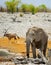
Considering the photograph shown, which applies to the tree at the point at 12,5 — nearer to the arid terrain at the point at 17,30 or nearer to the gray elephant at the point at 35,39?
the arid terrain at the point at 17,30

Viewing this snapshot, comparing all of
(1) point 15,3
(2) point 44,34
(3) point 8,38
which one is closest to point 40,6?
(1) point 15,3

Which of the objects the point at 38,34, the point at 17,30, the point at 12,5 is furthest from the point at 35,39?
the point at 12,5

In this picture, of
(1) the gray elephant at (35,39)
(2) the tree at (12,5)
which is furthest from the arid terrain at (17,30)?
(2) the tree at (12,5)

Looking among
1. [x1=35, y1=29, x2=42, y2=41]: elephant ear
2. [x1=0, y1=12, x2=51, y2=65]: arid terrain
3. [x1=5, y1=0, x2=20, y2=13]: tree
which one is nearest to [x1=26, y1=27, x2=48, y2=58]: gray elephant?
[x1=35, y1=29, x2=42, y2=41]: elephant ear

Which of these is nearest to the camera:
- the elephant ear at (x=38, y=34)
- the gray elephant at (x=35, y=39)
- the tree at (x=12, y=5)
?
the gray elephant at (x=35, y=39)

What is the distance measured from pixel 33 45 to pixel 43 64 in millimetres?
1491

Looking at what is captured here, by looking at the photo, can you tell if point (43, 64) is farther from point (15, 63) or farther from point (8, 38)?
point (8, 38)

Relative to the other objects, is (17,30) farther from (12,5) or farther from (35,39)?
(12,5)

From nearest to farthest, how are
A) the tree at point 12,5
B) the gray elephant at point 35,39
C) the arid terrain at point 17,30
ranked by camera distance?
the gray elephant at point 35,39, the arid terrain at point 17,30, the tree at point 12,5

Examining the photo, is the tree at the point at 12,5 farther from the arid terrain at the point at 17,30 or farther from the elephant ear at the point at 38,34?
the elephant ear at the point at 38,34

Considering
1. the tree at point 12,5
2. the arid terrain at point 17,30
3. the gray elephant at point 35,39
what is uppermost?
the gray elephant at point 35,39

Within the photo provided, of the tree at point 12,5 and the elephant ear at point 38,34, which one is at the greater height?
the elephant ear at point 38,34

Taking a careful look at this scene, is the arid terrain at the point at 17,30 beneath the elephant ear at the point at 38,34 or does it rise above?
beneath

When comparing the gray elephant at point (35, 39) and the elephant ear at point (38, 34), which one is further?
the elephant ear at point (38, 34)
